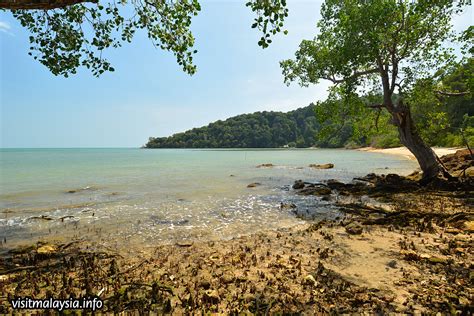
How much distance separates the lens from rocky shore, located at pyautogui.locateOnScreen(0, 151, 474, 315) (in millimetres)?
4473

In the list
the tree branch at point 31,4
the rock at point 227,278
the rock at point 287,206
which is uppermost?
the tree branch at point 31,4

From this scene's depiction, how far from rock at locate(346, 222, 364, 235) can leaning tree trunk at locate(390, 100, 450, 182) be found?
11.6 metres

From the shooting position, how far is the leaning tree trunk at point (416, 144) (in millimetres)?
17172

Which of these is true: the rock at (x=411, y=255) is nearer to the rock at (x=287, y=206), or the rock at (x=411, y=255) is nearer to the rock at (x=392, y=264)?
the rock at (x=392, y=264)

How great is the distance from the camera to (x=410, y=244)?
707 centimetres

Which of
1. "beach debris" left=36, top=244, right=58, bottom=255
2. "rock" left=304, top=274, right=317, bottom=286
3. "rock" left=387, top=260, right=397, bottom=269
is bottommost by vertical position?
"beach debris" left=36, top=244, right=58, bottom=255

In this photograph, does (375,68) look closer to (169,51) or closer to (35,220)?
(169,51)

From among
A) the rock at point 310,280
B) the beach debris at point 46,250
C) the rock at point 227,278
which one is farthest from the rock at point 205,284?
the beach debris at point 46,250

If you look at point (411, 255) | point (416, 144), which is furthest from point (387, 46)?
point (411, 255)

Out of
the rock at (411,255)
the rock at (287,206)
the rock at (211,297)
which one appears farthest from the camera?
Result: the rock at (287,206)

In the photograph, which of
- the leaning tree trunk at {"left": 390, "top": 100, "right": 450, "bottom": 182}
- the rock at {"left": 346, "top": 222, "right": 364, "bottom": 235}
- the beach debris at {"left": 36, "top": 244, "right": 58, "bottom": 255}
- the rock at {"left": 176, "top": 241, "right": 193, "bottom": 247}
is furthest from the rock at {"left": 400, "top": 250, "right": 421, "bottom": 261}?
the leaning tree trunk at {"left": 390, "top": 100, "right": 450, "bottom": 182}

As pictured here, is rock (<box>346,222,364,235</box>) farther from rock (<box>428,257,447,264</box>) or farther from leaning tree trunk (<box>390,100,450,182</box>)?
leaning tree trunk (<box>390,100,450,182</box>)

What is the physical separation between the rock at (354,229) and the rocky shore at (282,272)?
36 mm

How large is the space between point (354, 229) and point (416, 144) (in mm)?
13432
